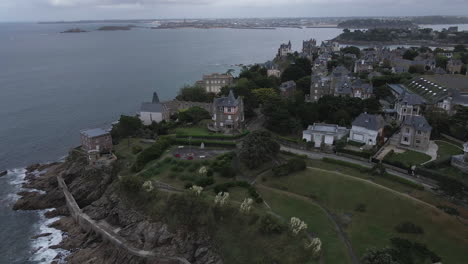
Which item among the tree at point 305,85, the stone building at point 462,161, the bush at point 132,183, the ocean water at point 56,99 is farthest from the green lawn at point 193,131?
the stone building at point 462,161

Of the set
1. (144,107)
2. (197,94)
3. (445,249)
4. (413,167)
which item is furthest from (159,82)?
(445,249)

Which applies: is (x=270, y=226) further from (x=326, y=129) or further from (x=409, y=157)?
(x=409, y=157)

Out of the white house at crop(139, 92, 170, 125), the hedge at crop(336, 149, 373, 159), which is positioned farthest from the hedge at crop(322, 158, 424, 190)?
the white house at crop(139, 92, 170, 125)

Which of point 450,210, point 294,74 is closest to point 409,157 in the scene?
point 450,210

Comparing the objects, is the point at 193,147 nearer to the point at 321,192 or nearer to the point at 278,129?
the point at 278,129

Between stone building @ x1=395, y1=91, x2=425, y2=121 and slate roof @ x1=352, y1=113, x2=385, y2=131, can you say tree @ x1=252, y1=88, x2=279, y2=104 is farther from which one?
stone building @ x1=395, y1=91, x2=425, y2=121
